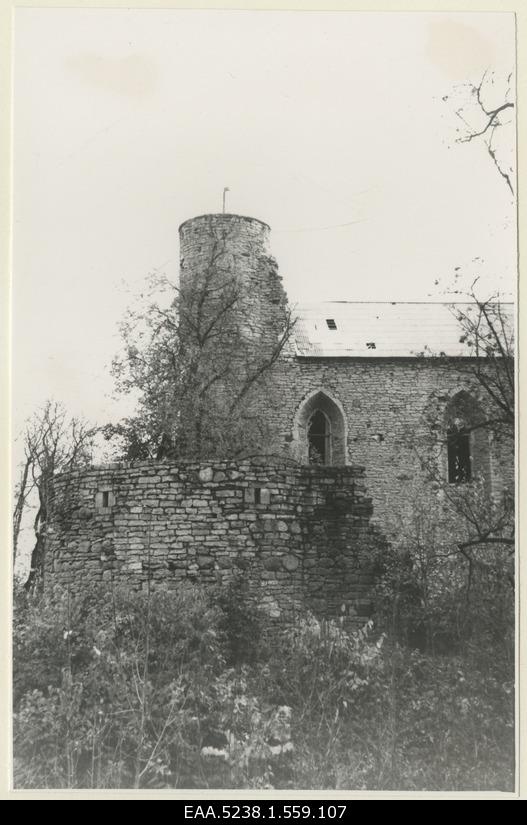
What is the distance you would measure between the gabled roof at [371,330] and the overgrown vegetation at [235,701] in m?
7.91

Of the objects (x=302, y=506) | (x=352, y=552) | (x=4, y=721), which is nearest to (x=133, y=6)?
(x=302, y=506)

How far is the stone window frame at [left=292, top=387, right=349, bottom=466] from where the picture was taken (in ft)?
52.7

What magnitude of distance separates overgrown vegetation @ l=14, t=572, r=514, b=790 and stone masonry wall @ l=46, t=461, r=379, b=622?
A: 350mm

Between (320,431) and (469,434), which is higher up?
(320,431)

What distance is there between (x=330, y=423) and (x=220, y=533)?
7.35 metres

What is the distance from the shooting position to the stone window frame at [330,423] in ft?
52.7

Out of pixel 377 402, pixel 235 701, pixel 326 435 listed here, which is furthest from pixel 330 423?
pixel 235 701

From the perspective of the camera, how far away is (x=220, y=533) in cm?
966

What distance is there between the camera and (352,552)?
9.96 m

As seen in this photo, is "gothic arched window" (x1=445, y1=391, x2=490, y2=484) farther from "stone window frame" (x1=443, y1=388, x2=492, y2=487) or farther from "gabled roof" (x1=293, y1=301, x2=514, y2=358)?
"gabled roof" (x1=293, y1=301, x2=514, y2=358)

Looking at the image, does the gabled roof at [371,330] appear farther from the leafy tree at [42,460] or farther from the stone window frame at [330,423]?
the leafy tree at [42,460]

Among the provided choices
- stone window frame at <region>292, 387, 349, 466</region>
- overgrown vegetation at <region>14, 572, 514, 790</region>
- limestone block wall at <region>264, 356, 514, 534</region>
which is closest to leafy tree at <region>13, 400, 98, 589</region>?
overgrown vegetation at <region>14, 572, 514, 790</region>

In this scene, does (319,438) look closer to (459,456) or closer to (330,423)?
(330,423)

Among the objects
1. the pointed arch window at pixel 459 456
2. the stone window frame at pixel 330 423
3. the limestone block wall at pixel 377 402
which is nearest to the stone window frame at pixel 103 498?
the pointed arch window at pixel 459 456
